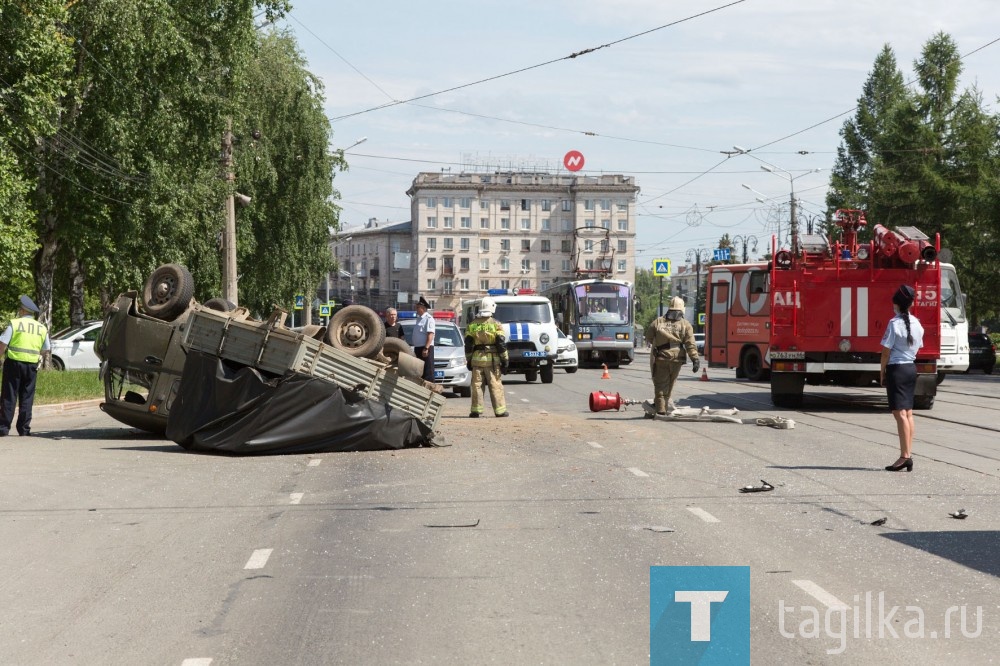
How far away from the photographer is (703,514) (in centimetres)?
916

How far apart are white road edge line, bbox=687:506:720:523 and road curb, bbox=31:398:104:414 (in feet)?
43.1

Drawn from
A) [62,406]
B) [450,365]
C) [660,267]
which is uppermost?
[660,267]

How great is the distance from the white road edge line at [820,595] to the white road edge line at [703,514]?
2.05m

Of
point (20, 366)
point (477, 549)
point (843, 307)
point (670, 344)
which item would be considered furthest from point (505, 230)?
point (477, 549)

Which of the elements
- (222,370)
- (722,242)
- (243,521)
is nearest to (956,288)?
(222,370)

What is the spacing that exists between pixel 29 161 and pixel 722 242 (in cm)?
Answer: 10819

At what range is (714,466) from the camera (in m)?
12.4

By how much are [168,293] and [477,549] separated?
29.2 feet

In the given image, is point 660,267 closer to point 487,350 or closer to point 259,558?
point 487,350

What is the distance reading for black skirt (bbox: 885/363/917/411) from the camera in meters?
12.1

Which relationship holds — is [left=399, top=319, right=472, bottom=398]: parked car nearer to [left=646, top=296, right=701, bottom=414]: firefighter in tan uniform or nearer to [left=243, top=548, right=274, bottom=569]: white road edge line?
[left=646, top=296, right=701, bottom=414]: firefighter in tan uniform

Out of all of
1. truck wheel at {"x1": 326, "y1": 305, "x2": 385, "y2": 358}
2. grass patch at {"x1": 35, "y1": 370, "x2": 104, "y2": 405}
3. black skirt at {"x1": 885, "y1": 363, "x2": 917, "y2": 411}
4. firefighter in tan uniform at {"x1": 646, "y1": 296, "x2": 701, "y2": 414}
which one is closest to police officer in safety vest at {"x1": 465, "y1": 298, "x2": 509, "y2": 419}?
firefighter in tan uniform at {"x1": 646, "y1": 296, "x2": 701, "y2": 414}

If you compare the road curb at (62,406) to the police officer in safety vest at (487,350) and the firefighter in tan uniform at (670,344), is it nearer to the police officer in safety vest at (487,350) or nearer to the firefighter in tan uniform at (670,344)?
the police officer in safety vest at (487,350)

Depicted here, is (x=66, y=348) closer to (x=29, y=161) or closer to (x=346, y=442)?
(x=29, y=161)
